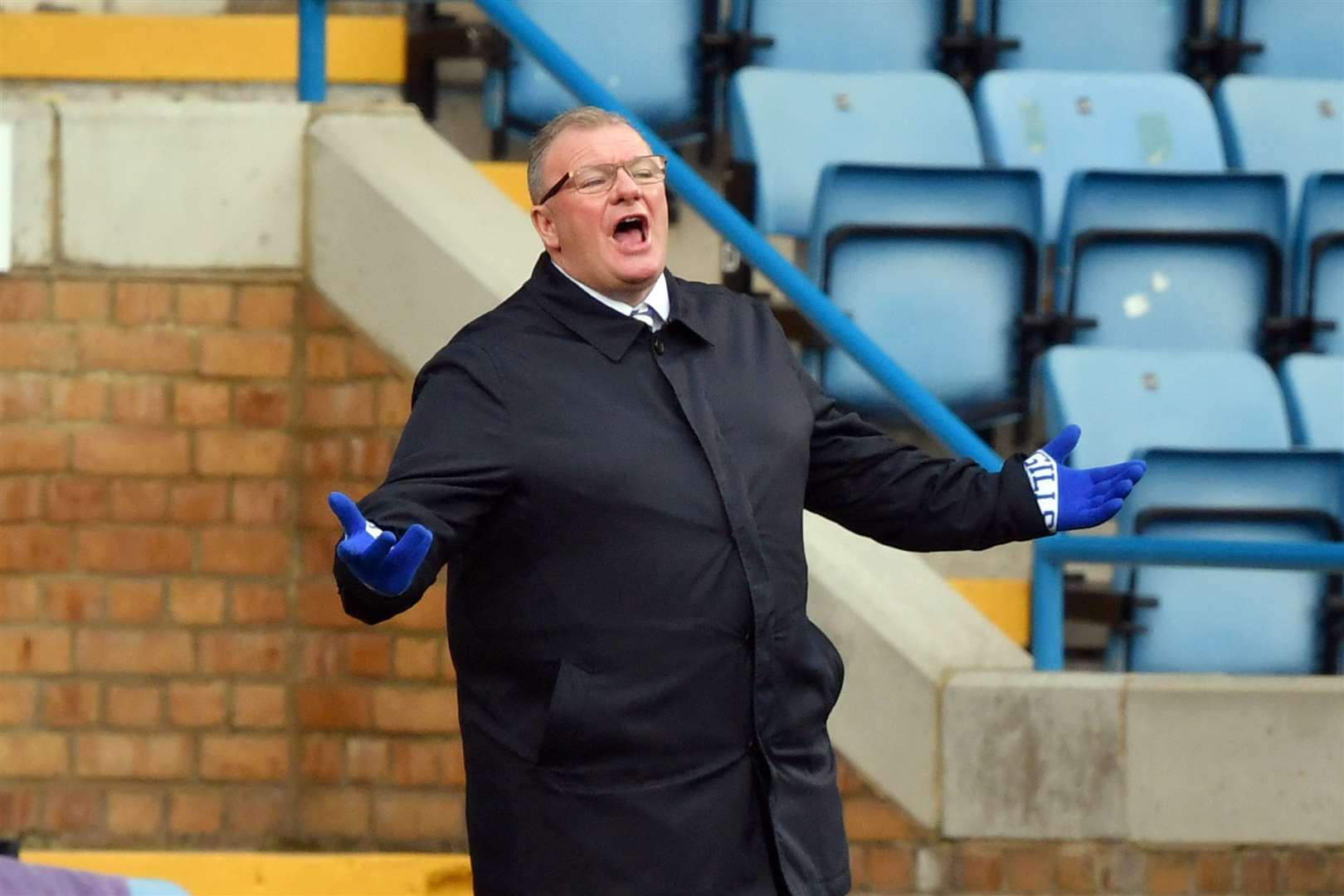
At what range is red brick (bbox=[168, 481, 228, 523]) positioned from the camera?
392cm

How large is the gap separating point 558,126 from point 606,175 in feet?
0.34

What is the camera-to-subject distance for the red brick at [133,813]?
3.91m

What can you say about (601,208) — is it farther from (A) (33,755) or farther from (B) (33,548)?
(A) (33,755)

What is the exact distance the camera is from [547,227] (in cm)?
249

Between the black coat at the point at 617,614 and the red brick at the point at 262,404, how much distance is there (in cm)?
158

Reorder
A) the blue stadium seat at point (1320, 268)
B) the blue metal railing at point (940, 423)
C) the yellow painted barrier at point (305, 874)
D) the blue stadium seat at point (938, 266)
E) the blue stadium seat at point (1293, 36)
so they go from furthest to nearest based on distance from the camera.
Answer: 1. the blue stadium seat at point (1293, 36)
2. the blue stadium seat at point (1320, 268)
3. the blue stadium seat at point (938, 266)
4. the yellow painted barrier at point (305, 874)
5. the blue metal railing at point (940, 423)

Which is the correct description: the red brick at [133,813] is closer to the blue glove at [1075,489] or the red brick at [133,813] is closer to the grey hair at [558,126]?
the grey hair at [558,126]

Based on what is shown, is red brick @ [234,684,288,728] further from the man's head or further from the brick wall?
the man's head

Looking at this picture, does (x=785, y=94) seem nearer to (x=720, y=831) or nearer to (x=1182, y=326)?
(x=1182, y=326)

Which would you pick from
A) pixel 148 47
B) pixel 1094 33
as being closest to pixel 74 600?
pixel 148 47

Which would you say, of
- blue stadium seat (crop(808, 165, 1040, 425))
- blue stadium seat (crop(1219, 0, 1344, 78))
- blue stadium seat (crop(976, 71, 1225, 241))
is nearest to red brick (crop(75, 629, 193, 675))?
blue stadium seat (crop(808, 165, 1040, 425))

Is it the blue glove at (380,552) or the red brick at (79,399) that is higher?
the blue glove at (380,552)

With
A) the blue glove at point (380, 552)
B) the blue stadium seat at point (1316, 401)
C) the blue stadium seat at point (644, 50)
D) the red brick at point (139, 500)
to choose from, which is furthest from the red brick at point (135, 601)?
the blue stadium seat at point (1316, 401)

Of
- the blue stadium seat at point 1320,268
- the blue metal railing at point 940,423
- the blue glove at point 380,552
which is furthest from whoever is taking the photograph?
the blue stadium seat at point 1320,268
